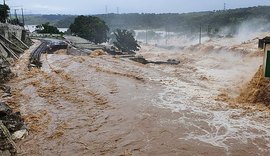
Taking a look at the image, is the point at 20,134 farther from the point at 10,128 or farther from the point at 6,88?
the point at 6,88

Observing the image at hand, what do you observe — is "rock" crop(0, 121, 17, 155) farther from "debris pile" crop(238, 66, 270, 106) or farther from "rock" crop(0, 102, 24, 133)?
"debris pile" crop(238, 66, 270, 106)

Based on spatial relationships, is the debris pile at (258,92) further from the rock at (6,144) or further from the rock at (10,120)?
the rock at (6,144)

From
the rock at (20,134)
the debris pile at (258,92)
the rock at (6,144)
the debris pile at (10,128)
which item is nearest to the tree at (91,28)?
the debris pile at (258,92)

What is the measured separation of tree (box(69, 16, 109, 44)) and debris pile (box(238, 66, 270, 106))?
4189cm

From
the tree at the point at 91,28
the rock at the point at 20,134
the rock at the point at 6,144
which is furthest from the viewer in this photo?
the tree at the point at 91,28

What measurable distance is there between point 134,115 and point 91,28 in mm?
43880

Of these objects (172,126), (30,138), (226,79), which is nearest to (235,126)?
(172,126)

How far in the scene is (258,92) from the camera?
51.0ft

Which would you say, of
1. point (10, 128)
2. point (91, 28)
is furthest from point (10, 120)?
point (91, 28)

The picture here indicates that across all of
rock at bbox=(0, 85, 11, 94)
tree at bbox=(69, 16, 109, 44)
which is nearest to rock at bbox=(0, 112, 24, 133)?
rock at bbox=(0, 85, 11, 94)

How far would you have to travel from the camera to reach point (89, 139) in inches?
448

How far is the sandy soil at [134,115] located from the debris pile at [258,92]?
0.75m

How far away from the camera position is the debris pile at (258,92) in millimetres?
15167

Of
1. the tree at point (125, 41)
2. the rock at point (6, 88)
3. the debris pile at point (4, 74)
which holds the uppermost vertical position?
the tree at point (125, 41)
